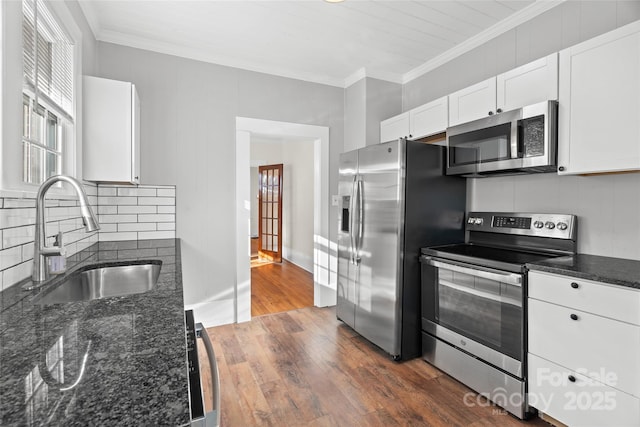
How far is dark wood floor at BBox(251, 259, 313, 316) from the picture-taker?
3.74 meters

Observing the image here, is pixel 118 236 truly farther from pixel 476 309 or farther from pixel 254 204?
pixel 254 204

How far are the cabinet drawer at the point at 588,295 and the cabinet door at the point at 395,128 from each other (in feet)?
5.73

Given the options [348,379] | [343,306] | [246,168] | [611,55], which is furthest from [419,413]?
[246,168]

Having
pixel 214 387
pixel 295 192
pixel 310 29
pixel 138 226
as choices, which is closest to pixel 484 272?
pixel 214 387

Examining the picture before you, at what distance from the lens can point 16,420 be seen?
0.47m

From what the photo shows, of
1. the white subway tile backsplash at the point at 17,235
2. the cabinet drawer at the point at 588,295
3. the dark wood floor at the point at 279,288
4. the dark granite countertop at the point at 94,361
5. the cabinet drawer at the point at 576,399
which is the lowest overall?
the dark wood floor at the point at 279,288

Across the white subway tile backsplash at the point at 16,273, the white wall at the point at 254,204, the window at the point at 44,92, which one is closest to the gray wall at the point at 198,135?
the window at the point at 44,92

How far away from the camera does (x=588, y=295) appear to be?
5.13ft

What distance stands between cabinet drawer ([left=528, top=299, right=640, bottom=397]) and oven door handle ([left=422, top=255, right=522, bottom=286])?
0.14 m

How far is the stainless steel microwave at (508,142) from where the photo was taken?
1918 mm

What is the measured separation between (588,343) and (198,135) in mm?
3090

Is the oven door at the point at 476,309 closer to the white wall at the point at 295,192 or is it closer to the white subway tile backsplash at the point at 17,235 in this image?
the white subway tile backsplash at the point at 17,235

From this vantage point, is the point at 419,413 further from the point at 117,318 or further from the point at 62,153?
the point at 62,153

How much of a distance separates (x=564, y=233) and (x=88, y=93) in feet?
10.5
